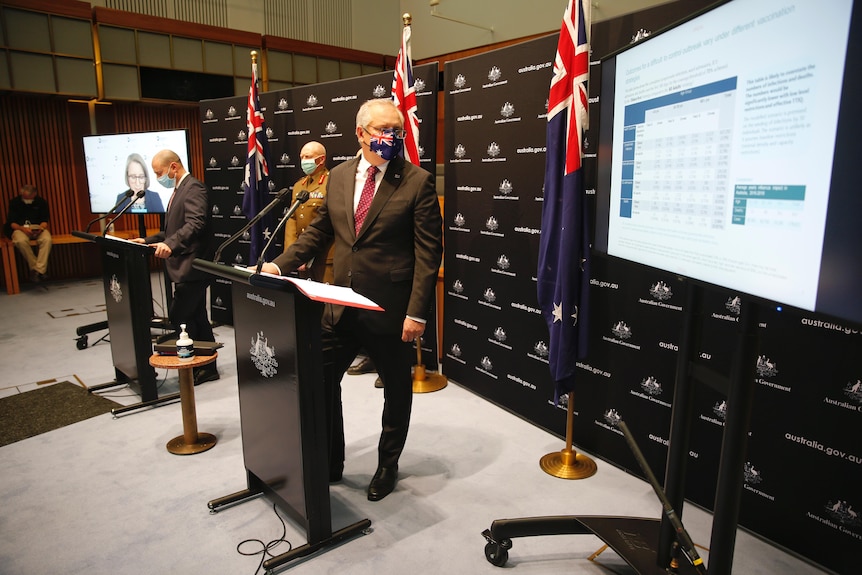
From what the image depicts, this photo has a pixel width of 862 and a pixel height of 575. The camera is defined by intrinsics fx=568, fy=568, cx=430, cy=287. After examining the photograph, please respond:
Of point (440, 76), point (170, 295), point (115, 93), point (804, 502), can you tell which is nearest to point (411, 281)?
point (804, 502)

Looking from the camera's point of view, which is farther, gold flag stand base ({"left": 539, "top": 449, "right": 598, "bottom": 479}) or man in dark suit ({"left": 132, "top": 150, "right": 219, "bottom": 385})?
man in dark suit ({"left": 132, "top": 150, "right": 219, "bottom": 385})

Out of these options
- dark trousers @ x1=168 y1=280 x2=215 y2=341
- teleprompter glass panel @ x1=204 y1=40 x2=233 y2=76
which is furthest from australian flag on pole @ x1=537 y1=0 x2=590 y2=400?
teleprompter glass panel @ x1=204 y1=40 x2=233 y2=76

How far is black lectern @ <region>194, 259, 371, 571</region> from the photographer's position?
6.77ft

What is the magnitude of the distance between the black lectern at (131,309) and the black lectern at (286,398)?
1575mm

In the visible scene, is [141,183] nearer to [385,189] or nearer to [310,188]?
[310,188]

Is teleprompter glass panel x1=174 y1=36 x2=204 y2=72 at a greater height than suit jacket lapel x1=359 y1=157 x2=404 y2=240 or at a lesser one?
greater

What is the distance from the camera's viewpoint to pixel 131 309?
12.2ft

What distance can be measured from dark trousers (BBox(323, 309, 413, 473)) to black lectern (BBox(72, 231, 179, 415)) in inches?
71.2

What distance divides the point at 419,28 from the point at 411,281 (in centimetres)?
1057

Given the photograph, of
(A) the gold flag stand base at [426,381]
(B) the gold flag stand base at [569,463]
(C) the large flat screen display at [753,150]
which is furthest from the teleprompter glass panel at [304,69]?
(C) the large flat screen display at [753,150]

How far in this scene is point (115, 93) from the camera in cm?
834

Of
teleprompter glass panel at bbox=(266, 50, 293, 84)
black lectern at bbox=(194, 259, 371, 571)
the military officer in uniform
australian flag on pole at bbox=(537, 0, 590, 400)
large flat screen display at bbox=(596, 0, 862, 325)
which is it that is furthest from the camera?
teleprompter glass panel at bbox=(266, 50, 293, 84)

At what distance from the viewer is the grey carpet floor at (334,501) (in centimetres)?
224

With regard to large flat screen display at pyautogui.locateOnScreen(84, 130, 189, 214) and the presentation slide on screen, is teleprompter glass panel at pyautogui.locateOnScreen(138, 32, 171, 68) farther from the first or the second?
the presentation slide on screen
